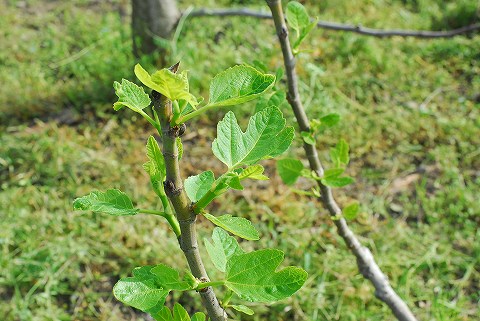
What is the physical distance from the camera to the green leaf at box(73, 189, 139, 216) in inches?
33.4

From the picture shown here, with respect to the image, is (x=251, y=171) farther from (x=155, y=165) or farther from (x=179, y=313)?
(x=179, y=313)

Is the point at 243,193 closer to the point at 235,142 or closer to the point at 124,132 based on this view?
the point at 124,132

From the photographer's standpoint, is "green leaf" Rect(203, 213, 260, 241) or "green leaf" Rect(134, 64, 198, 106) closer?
"green leaf" Rect(134, 64, 198, 106)

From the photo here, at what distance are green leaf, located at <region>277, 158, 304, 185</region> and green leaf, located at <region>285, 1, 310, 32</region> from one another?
0.40 metres

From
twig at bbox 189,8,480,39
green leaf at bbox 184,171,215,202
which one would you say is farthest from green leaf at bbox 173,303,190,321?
twig at bbox 189,8,480,39

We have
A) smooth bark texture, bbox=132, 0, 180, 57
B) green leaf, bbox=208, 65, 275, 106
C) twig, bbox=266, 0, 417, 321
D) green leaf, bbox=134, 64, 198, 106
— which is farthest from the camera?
smooth bark texture, bbox=132, 0, 180, 57

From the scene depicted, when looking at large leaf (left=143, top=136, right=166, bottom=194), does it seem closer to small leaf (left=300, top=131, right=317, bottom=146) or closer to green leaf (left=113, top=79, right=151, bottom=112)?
green leaf (left=113, top=79, right=151, bottom=112)

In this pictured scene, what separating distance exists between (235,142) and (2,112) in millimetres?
2807

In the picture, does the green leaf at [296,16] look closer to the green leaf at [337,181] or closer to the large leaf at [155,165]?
the green leaf at [337,181]

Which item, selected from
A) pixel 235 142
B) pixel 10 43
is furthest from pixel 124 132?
pixel 235 142

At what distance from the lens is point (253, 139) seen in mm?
882

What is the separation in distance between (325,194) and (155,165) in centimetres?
93

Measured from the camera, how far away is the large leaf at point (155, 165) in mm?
841

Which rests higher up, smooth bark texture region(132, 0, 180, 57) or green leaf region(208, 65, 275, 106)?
green leaf region(208, 65, 275, 106)
